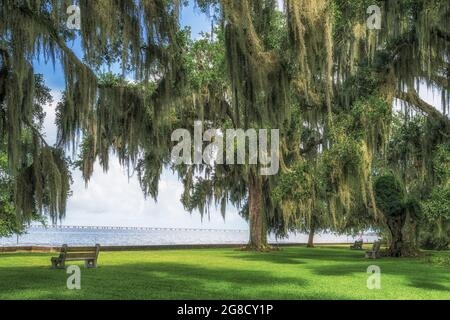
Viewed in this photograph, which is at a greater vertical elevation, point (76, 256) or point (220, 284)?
point (76, 256)

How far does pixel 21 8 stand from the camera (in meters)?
9.80

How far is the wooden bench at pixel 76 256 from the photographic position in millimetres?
14633

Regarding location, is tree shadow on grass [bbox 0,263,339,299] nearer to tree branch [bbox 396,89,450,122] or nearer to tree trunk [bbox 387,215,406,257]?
tree branch [bbox 396,89,450,122]

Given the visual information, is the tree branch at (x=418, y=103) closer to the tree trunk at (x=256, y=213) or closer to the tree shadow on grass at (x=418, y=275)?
the tree shadow on grass at (x=418, y=275)

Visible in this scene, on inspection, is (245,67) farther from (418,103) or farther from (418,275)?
(418,103)

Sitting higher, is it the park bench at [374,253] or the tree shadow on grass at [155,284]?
the tree shadow on grass at [155,284]

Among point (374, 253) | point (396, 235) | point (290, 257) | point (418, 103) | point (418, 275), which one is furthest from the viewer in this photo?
point (396, 235)

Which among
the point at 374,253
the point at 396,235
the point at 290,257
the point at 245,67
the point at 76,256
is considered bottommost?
the point at 290,257

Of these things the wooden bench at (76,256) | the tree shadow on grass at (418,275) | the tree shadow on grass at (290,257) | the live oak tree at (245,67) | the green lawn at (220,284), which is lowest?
the tree shadow on grass at (290,257)

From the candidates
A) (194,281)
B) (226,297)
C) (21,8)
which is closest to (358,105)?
(194,281)

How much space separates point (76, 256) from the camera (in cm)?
1473

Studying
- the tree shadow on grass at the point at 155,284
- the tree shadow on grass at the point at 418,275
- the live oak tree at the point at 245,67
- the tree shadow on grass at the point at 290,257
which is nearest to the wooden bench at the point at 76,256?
the tree shadow on grass at the point at 155,284

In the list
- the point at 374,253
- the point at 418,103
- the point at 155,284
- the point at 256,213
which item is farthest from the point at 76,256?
the point at 256,213

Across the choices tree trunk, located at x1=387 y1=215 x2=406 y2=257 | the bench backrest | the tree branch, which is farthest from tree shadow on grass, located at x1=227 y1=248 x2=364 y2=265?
the bench backrest
